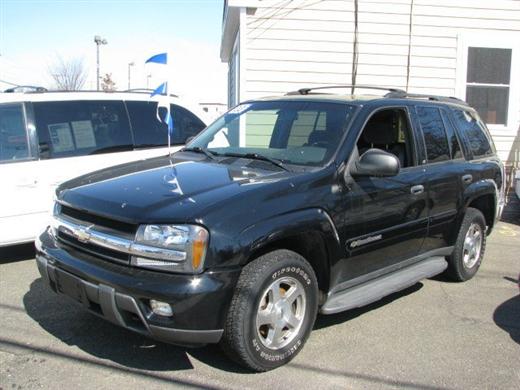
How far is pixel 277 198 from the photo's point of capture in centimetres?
353

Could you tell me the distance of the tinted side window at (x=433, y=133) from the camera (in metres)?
4.99

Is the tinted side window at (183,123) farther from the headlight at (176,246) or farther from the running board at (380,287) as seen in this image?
the headlight at (176,246)

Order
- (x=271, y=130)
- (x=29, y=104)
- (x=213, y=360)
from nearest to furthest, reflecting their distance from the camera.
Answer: (x=213, y=360), (x=271, y=130), (x=29, y=104)

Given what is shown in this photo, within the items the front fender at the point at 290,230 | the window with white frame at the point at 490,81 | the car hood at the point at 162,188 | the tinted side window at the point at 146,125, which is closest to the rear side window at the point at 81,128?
the tinted side window at the point at 146,125

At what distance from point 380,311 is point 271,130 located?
182 centimetres

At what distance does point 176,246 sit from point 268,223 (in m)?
0.59

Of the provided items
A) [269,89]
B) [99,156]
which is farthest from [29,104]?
[269,89]

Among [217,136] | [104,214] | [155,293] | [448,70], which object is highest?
[448,70]

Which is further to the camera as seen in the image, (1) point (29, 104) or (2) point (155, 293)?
(1) point (29, 104)

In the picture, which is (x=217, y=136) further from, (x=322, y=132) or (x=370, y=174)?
(x=370, y=174)

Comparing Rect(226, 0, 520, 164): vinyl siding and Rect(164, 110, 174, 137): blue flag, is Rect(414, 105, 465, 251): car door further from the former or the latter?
Rect(226, 0, 520, 164): vinyl siding

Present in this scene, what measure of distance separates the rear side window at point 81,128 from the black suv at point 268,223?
69.7 inches

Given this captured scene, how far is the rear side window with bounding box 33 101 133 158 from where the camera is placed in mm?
6020

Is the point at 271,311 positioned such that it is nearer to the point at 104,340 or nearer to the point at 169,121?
the point at 104,340
